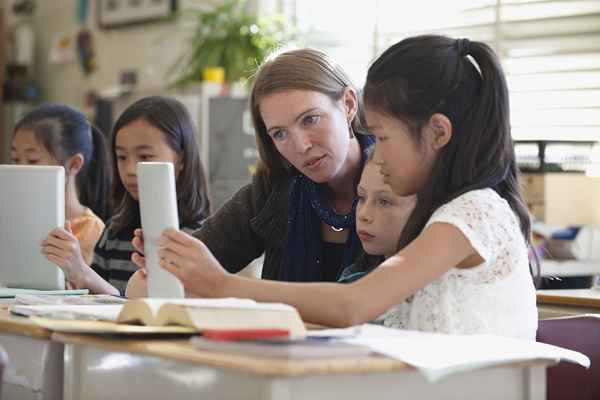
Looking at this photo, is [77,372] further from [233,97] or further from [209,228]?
[233,97]

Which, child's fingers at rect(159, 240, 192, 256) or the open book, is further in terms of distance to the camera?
child's fingers at rect(159, 240, 192, 256)

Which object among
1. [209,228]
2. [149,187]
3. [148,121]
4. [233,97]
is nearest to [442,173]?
[149,187]

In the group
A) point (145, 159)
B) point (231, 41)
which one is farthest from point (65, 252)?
point (231, 41)

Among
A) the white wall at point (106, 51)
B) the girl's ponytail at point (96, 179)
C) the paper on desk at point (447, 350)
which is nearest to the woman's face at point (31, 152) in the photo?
the girl's ponytail at point (96, 179)

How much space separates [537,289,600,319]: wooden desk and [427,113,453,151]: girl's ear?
2.87ft

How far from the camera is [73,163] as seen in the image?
2971 mm

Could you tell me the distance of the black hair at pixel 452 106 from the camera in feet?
5.49

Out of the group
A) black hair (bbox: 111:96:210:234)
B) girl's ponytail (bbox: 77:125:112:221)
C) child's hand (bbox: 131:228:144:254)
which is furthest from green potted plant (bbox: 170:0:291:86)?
child's hand (bbox: 131:228:144:254)

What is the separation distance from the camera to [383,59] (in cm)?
176

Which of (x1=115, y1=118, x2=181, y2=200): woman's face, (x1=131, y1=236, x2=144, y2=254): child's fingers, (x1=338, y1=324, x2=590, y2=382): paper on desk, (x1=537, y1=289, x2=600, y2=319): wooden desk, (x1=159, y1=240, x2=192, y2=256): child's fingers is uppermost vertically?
(x1=115, y1=118, x2=181, y2=200): woman's face

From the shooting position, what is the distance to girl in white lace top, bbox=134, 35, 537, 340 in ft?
4.84

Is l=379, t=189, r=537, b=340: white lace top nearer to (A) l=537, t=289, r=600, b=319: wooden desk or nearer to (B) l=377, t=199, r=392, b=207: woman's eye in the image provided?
(B) l=377, t=199, r=392, b=207: woman's eye

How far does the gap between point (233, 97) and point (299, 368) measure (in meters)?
3.88

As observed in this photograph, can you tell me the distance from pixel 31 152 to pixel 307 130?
110 cm
